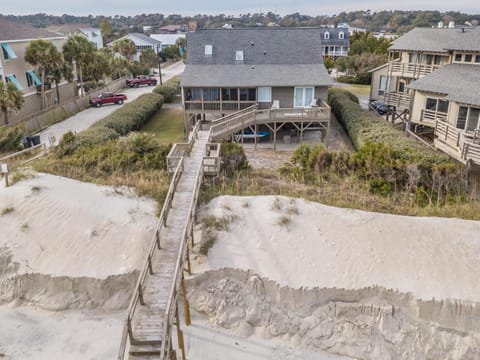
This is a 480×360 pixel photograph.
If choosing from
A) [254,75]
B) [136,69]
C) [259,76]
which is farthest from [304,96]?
[136,69]

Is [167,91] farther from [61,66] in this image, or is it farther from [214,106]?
[214,106]

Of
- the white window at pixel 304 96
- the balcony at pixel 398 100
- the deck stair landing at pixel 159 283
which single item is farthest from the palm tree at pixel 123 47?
the deck stair landing at pixel 159 283

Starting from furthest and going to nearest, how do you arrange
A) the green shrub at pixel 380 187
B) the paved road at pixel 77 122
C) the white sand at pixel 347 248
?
1. the paved road at pixel 77 122
2. the green shrub at pixel 380 187
3. the white sand at pixel 347 248

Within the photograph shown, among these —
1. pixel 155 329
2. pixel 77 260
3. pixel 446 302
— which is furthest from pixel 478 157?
pixel 77 260

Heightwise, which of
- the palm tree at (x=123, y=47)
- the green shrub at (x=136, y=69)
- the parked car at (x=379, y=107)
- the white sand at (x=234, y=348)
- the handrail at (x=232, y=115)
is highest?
the palm tree at (x=123, y=47)

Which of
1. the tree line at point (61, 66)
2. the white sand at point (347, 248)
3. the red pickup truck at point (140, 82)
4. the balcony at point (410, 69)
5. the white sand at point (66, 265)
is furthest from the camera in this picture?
→ the red pickup truck at point (140, 82)

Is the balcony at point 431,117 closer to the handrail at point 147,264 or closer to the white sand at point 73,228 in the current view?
the handrail at point 147,264

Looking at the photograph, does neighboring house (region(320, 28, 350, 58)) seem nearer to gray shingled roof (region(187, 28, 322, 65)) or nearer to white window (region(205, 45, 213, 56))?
gray shingled roof (region(187, 28, 322, 65))

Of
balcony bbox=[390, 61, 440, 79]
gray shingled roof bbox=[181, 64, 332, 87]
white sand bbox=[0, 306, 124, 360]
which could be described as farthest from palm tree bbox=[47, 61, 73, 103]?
balcony bbox=[390, 61, 440, 79]

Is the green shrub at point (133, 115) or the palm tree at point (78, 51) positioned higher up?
the palm tree at point (78, 51)
